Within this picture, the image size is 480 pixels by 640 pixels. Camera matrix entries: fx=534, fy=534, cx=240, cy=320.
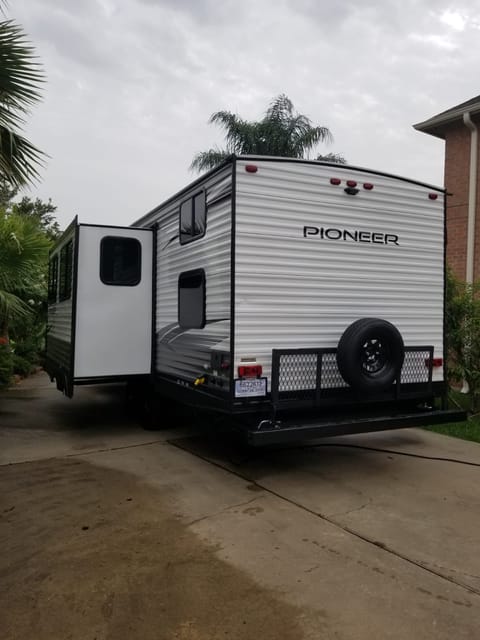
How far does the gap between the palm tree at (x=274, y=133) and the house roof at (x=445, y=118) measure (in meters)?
10.9

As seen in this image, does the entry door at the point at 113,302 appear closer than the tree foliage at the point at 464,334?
Yes

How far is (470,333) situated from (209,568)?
5584 millimetres

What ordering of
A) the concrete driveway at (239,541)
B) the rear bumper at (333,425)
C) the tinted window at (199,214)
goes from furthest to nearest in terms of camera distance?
the tinted window at (199,214) < the rear bumper at (333,425) < the concrete driveway at (239,541)

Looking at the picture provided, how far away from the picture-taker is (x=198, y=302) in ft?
18.0

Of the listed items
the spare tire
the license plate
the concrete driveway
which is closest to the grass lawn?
the concrete driveway

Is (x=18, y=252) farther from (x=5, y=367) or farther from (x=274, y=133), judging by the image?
(x=274, y=133)

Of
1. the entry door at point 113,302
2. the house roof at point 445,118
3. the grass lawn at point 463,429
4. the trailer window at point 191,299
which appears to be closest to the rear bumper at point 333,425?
the trailer window at point 191,299

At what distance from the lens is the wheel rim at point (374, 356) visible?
505 centimetres

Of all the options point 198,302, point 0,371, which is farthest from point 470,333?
point 0,371

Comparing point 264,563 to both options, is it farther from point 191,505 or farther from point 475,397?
point 475,397

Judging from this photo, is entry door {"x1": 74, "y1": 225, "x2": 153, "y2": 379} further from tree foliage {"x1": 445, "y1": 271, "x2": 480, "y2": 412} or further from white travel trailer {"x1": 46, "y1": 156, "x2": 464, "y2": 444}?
tree foliage {"x1": 445, "y1": 271, "x2": 480, "y2": 412}

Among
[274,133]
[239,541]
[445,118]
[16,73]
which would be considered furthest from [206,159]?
[239,541]

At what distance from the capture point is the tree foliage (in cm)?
748

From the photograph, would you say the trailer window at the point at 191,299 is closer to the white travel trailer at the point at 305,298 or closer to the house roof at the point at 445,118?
the white travel trailer at the point at 305,298
